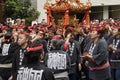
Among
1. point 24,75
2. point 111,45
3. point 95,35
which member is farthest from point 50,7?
point 24,75

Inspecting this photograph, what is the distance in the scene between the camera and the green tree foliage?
29250mm

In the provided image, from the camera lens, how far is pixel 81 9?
1859 cm

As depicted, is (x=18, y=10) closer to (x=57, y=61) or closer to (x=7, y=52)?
(x=7, y=52)

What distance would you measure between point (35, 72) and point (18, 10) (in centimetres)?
2392

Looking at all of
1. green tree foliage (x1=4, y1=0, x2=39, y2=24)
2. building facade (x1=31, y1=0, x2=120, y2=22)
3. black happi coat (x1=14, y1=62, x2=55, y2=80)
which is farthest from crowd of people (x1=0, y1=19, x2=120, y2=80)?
building facade (x1=31, y1=0, x2=120, y2=22)

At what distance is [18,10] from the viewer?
29156 millimetres

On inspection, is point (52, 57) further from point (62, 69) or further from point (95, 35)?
point (95, 35)

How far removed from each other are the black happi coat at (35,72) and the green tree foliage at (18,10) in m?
23.2

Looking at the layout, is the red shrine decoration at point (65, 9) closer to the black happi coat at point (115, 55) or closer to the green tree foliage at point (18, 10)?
the black happi coat at point (115, 55)

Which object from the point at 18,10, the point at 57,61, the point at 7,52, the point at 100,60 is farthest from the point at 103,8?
the point at 57,61

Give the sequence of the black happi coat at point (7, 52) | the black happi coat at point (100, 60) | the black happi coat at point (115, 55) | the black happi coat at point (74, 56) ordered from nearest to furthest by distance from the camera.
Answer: the black happi coat at point (100, 60) → the black happi coat at point (7, 52) → the black happi coat at point (74, 56) → the black happi coat at point (115, 55)

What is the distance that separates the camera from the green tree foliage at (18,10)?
29.2m

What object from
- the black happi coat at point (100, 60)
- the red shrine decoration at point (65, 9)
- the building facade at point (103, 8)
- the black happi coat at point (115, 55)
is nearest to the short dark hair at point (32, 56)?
the black happi coat at point (100, 60)

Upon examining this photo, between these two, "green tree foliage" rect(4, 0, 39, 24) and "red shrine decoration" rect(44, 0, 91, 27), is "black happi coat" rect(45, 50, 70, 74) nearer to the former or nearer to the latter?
"red shrine decoration" rect(44, 0, 91, 27)
